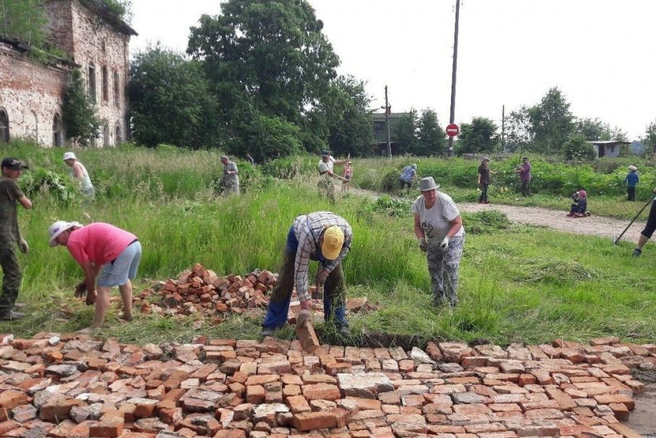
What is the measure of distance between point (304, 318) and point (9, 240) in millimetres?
3100

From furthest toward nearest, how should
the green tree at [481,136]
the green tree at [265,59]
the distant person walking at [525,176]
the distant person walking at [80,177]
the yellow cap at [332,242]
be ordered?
1. the green tree at [481,136]
2. the green tree at [265,59]
3. the distant person walking at [525,176]
4. the distant person walking at [80,177]
5. the yellow cap at [332,242]

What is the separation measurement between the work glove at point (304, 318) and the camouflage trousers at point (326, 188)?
5.62 metres

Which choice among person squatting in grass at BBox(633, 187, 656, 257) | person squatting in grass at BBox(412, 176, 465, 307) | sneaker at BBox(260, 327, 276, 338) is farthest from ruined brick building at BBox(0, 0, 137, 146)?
person squatting in grass at BBox(633, 187, 656, 257)

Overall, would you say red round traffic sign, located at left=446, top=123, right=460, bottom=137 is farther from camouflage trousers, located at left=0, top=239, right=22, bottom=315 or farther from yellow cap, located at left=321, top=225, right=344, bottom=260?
camouflage trousers, located at left=0, top=239, right=22, bottom=315

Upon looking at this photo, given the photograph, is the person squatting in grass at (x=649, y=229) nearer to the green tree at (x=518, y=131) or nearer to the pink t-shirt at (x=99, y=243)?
the pink t-shirt at (x=99, y=243)

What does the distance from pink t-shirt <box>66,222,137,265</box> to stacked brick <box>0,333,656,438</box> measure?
726 millimetres

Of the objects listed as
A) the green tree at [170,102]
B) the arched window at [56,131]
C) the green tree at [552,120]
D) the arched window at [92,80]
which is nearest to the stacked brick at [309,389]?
the arched window at [56,131]

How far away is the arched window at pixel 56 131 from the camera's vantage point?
71.6 ft

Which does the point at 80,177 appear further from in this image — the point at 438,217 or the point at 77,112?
the point at 77,112

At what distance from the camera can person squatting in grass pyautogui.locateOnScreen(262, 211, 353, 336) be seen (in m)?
4.26

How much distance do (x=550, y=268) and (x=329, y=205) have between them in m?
3.72

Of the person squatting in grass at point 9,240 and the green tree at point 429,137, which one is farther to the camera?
the green tree at point 429,137

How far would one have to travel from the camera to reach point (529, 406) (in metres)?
3.72

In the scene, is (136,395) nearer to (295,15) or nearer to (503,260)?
(503,260)
